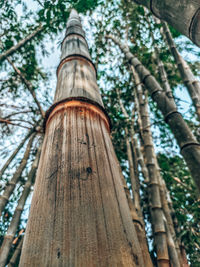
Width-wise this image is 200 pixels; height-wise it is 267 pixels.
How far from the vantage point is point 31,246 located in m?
0.48

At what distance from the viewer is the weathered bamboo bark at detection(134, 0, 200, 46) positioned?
0.75m

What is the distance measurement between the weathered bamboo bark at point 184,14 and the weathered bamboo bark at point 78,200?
0.47 metres

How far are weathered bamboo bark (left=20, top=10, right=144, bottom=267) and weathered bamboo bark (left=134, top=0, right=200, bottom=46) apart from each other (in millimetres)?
468

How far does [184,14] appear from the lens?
0.78 meters

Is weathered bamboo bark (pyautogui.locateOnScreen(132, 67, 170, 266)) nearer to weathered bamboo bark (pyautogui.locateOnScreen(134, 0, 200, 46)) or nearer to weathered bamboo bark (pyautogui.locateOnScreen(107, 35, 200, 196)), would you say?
weathered bamboo bark (pyautogui.locateOnScreen(107, 35, 200, 196))

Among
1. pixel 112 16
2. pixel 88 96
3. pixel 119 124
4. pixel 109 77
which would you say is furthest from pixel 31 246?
pixel 112 16

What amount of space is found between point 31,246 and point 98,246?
164mm

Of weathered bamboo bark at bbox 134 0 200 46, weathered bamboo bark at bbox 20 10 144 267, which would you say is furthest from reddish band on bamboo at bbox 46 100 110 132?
weathered bamboo bark at bbox 134 0 200 46

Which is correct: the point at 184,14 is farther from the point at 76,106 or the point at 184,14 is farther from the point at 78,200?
the point at 78,200

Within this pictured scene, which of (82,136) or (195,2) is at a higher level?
(195,2)

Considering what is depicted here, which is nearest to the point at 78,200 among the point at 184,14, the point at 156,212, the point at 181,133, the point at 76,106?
the point at 76,106

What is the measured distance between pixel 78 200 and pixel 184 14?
788 mm

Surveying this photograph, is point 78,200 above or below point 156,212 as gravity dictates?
below

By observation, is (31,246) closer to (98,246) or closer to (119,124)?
(98,246)
